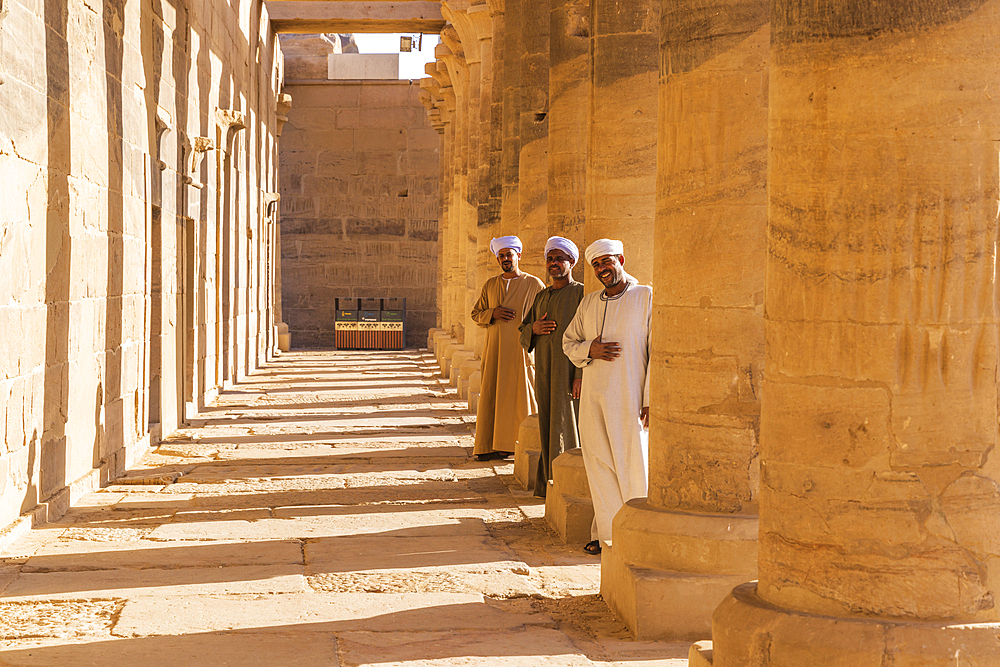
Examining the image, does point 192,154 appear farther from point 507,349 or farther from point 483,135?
point 507,349

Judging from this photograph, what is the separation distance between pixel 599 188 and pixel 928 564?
422 centimetres

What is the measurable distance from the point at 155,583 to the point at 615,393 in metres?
2.57

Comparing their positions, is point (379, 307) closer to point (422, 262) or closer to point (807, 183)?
point (422, 262)

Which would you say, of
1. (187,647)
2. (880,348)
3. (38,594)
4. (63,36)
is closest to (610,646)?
(187,647)

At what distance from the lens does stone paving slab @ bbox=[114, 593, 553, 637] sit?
504cm

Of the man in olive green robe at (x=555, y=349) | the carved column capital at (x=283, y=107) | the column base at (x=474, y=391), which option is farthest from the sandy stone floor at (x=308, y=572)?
the carved column capital at (x=283, y=107)

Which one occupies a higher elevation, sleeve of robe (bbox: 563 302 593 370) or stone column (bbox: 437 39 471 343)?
stone column (bbox: 437 39 471 343)

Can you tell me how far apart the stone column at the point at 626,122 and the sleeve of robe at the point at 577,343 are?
798 mm

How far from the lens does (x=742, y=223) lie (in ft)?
16.5

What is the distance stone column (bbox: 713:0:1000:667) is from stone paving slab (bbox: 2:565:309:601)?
3.18 metres

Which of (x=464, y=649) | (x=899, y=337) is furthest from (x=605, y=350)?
(x=899, y=337)

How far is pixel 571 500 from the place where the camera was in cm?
671

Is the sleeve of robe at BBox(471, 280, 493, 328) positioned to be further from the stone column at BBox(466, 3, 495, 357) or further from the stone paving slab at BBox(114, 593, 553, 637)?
the stone column at BBox(466, 3, 495, 357)

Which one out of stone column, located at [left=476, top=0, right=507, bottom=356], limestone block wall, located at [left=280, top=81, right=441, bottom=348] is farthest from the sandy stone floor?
limestone block wall, located at [left=280, top=81, right=441, bottom=348]
